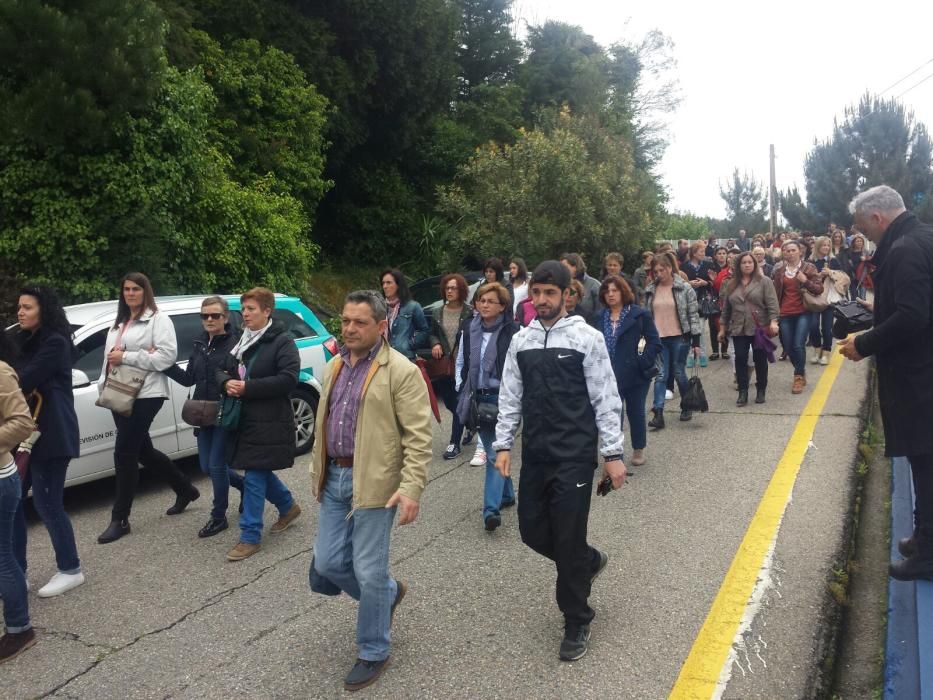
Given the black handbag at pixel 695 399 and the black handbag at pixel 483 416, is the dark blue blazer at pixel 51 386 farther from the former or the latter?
the black handbag at pixel 695 399

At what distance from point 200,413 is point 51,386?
103cm

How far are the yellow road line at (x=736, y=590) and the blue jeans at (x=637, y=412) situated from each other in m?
1.14

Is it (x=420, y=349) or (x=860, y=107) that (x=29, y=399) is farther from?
(x=860, y=107)

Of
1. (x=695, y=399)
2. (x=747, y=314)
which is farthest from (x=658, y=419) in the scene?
(x=747, y=314)

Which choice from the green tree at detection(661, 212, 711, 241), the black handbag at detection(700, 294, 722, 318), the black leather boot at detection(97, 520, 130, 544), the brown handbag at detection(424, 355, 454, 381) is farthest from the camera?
the green tree at detection(661, 212, 711, 241)

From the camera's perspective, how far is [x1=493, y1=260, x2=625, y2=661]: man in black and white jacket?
149 inches

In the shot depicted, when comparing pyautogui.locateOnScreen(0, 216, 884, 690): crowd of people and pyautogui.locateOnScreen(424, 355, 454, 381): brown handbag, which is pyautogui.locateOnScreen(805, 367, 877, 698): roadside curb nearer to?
pyautogui.locateOnScreen(0, 216, 884, 690): crowd of people

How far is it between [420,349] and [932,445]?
5.69 metres

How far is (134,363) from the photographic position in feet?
18.7

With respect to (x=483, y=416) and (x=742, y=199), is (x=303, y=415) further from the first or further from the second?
(x=742, y=199)

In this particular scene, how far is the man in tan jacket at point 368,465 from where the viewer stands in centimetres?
356

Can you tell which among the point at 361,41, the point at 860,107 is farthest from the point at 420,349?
the point at 860,107

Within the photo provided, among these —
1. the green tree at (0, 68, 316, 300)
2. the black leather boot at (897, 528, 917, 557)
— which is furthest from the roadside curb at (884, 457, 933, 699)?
the green tree at (0, 68, 316, 300)

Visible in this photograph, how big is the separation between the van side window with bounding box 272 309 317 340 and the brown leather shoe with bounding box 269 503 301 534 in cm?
262
